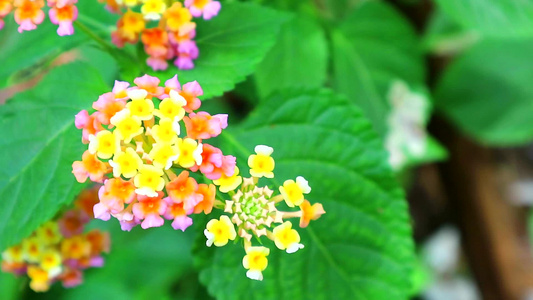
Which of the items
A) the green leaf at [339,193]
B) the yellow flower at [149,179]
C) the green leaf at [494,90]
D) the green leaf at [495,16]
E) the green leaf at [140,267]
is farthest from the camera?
the green leaf at [494,90]

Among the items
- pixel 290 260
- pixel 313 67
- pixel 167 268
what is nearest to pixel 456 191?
pixel 313 67

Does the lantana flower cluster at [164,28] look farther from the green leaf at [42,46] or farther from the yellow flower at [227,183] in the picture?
the yellow flower at [227,183]

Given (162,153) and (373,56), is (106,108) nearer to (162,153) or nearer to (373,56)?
(162,153)

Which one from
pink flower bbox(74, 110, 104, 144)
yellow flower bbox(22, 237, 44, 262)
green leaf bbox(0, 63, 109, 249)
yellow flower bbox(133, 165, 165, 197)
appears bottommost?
yellow flower bbox(22, 237, 44, 262)

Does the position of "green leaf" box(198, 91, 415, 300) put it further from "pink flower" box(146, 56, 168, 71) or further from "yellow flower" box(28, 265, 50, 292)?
"yellow flower" box(28, 265, 50, 292)

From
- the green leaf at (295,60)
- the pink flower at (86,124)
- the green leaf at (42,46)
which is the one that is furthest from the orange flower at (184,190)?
the green leaf at (295,60)

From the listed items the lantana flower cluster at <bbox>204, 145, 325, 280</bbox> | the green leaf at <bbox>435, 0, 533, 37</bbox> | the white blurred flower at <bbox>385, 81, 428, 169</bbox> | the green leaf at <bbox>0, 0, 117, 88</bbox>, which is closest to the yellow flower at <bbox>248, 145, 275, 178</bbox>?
the lantana flower cluster at <bbox>204, 145, 325, 280</bbox>

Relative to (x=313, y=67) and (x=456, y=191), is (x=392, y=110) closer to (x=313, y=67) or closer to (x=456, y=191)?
(x=313, y=67)
